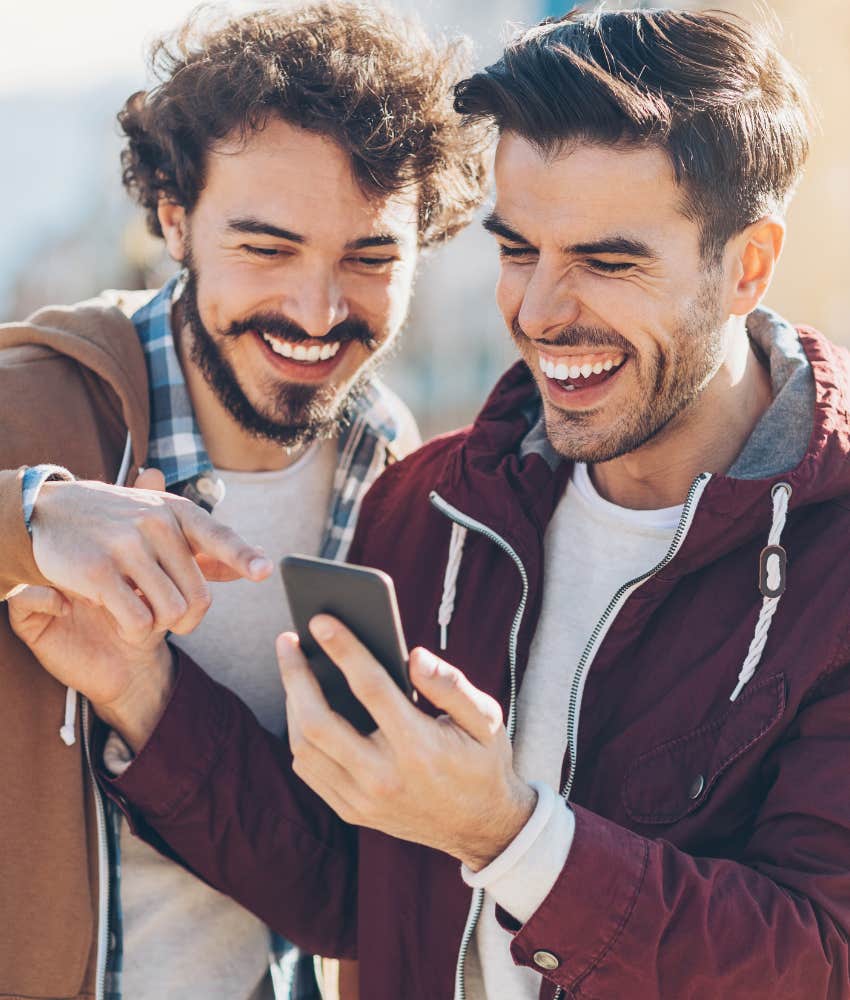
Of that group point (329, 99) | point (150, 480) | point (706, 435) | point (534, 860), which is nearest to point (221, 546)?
point (150, 480)

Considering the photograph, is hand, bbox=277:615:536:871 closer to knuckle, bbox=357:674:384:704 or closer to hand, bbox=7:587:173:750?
knuckle, bbox=357:674:384:704

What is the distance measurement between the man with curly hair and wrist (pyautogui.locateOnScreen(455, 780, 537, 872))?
2.11 feet

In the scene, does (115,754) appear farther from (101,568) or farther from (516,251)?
(516,251)

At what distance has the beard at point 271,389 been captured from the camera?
3139mm

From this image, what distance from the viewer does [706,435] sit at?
2.74 m

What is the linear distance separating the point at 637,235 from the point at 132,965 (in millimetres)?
1956

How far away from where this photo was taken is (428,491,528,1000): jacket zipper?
253 cm

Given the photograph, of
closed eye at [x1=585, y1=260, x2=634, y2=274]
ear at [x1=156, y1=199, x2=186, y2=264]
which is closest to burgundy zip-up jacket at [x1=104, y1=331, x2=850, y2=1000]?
closed eye at [x1=585, y1=260, x2=634, y2=274]

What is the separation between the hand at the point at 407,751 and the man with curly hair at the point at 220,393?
39cm

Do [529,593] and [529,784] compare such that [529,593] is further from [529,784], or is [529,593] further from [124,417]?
[124,417]

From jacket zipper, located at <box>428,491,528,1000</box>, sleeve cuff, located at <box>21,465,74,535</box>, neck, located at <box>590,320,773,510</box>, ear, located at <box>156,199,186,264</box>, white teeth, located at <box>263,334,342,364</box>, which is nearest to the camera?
sleeve cuff, located at <box>21,465,74,535</box>

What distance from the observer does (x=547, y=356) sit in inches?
106

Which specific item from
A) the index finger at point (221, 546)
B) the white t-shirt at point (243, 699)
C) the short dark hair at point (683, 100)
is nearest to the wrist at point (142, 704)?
the white t-shirt at point (243, 699)

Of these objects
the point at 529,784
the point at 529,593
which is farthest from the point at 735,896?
the point at 529,593
